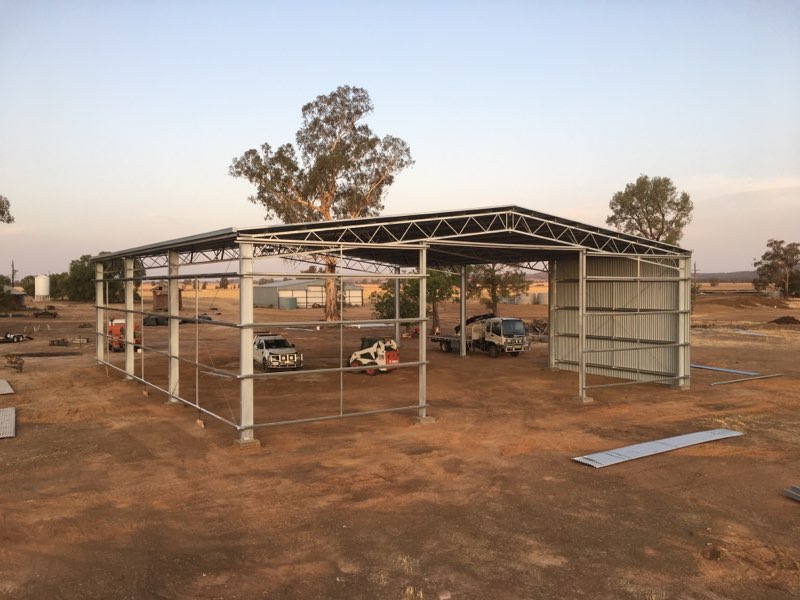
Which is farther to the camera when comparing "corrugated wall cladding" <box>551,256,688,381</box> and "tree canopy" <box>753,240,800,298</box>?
"tree canopy" <box>753,240,800,298</box>

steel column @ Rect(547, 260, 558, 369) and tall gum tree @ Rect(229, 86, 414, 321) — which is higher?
tall gum tree @ Rect(229, 86, 414, 321)

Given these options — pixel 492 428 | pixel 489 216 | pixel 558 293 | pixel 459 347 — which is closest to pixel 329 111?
pixel 459 347

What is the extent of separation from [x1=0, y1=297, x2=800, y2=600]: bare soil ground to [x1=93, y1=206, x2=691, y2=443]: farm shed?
1.49m

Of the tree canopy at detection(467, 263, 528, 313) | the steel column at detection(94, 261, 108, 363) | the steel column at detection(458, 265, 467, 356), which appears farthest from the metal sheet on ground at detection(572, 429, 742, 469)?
the tree canopy at detection(467, 263, 528, 313)

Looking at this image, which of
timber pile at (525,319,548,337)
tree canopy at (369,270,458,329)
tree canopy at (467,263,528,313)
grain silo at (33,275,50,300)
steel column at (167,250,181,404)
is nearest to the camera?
steel column at (167,250,181,404)

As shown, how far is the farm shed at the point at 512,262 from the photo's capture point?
45.2 ft

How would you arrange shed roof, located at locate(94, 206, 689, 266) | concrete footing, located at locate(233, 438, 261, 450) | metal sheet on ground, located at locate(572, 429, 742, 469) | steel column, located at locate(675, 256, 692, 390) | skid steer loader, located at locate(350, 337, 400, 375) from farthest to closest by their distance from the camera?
skid steer loader, located at locate(350, 337, 400, 375) < steel column, located at locate(675, 256, 692, 390) < shed roof, located at locate(94, 206, 689, 266) < concrete footing, located at locate(233, 438, 261, 450) < metal sheet on ground, located at locate(572, 429, 742, 469)

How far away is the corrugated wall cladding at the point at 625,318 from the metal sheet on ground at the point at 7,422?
57.0 feet

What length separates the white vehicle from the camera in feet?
82.3

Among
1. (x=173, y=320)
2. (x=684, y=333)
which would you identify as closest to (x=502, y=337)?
(x=684, y=333)

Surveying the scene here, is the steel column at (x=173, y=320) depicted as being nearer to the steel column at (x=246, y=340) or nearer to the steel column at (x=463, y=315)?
the steel column at (x=246, y=340)

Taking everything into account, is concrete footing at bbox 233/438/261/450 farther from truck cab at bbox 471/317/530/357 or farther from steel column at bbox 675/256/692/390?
truck cab at bbox 471/317/530/357

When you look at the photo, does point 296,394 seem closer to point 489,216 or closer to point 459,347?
point 489,216

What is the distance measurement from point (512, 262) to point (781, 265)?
8070cm
